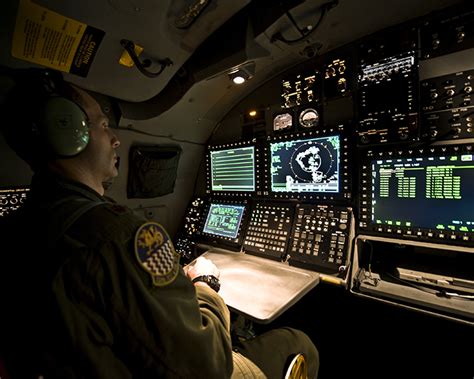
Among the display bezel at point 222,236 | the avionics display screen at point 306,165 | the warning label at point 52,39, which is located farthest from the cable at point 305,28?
the display bezel at point 222,236

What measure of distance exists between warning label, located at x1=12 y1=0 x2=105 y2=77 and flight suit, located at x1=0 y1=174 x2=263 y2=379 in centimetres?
82

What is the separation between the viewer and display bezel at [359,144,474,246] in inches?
42.9

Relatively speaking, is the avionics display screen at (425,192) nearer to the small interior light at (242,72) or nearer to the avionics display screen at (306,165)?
the avionics display screen at (306,165)

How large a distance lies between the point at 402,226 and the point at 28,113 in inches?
58.3

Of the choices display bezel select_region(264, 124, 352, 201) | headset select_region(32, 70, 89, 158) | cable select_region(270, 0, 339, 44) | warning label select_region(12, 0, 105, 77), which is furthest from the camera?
display bezel select_region(264, 124, 352, 201)

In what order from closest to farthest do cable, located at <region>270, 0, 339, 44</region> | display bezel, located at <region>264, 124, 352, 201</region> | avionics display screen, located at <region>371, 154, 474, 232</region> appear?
1. avionics display screen, located at <region>371, 154, 474, 232</region>
2. cable, located at <region>270, 0, 339, 44</region>
3. display bezel, located at <region>264, 124, 352, 201</region>

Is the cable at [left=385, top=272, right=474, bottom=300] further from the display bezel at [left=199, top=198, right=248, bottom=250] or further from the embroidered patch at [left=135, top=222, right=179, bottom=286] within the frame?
the embroidered patch at [left=135, top=222, right=179, bottom=286]

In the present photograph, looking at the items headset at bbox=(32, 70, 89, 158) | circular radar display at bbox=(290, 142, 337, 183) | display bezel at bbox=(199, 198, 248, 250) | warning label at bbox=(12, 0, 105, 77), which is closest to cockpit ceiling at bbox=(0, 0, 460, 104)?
warning label at bbox=(12, 0, 105, 77)

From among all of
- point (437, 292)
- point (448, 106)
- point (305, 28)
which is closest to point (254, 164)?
point (305, 28)

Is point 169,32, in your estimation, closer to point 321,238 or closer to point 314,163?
point 314,163

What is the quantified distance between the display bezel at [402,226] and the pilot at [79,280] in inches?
37.5

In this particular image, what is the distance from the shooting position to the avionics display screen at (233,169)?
178cm

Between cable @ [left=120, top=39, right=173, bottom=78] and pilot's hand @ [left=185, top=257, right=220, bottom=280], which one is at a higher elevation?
cable @ [left=120, top=39, right=173, bottom=78]

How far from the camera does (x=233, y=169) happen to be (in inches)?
73.9
